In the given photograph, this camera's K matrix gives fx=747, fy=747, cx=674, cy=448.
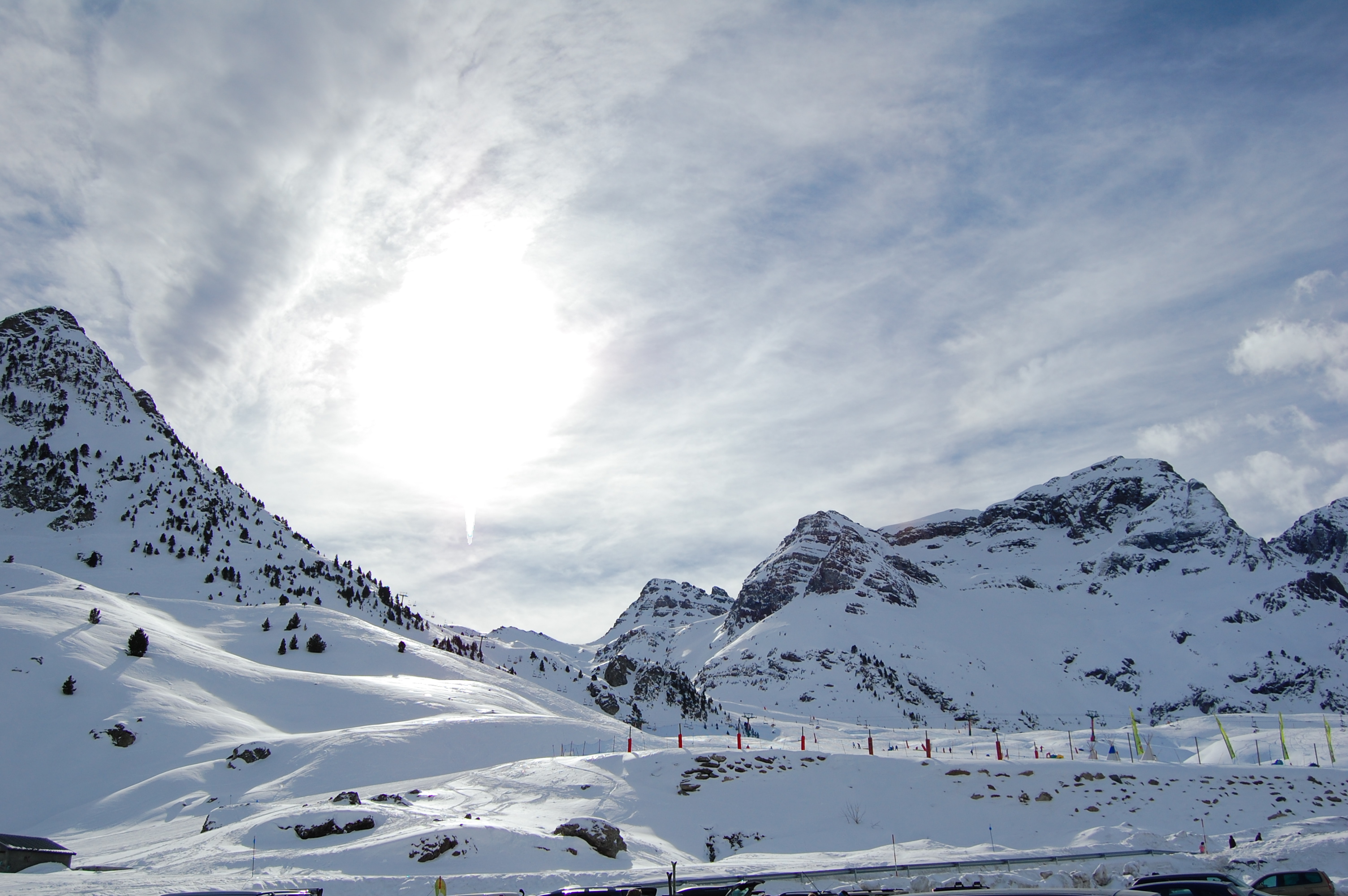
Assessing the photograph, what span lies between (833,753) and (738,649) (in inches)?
4994

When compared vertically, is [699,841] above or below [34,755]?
below

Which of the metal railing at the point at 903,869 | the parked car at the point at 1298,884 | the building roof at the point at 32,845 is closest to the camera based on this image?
the parked car at the point at 1298,884

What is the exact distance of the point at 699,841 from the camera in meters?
27.0

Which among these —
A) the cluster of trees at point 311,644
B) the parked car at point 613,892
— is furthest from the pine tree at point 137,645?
the parked car at point 613,892

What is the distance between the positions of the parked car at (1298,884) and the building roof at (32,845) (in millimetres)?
30155

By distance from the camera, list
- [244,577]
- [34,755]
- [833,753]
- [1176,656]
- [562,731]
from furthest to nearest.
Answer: [1176,656] < [244,577] < [562,731] < [833,753] < [34,755]

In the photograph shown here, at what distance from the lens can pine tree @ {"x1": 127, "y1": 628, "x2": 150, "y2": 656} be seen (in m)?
43.3

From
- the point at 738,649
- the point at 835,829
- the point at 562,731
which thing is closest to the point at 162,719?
the point at 562,731

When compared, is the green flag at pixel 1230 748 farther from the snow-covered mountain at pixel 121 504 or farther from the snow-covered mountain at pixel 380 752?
the snow-covered mountain at pixel 121 504

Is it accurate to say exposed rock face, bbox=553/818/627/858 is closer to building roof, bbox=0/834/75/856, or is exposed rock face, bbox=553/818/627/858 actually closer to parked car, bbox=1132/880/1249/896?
building roof, bbox=0/834/75/856

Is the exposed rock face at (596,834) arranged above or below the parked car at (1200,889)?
below

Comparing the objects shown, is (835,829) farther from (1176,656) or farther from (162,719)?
(1176,656)

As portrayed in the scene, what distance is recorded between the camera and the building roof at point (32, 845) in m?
19.8

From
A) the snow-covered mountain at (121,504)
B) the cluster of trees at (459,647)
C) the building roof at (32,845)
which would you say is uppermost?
the snow-covered mountain at (121,504)
